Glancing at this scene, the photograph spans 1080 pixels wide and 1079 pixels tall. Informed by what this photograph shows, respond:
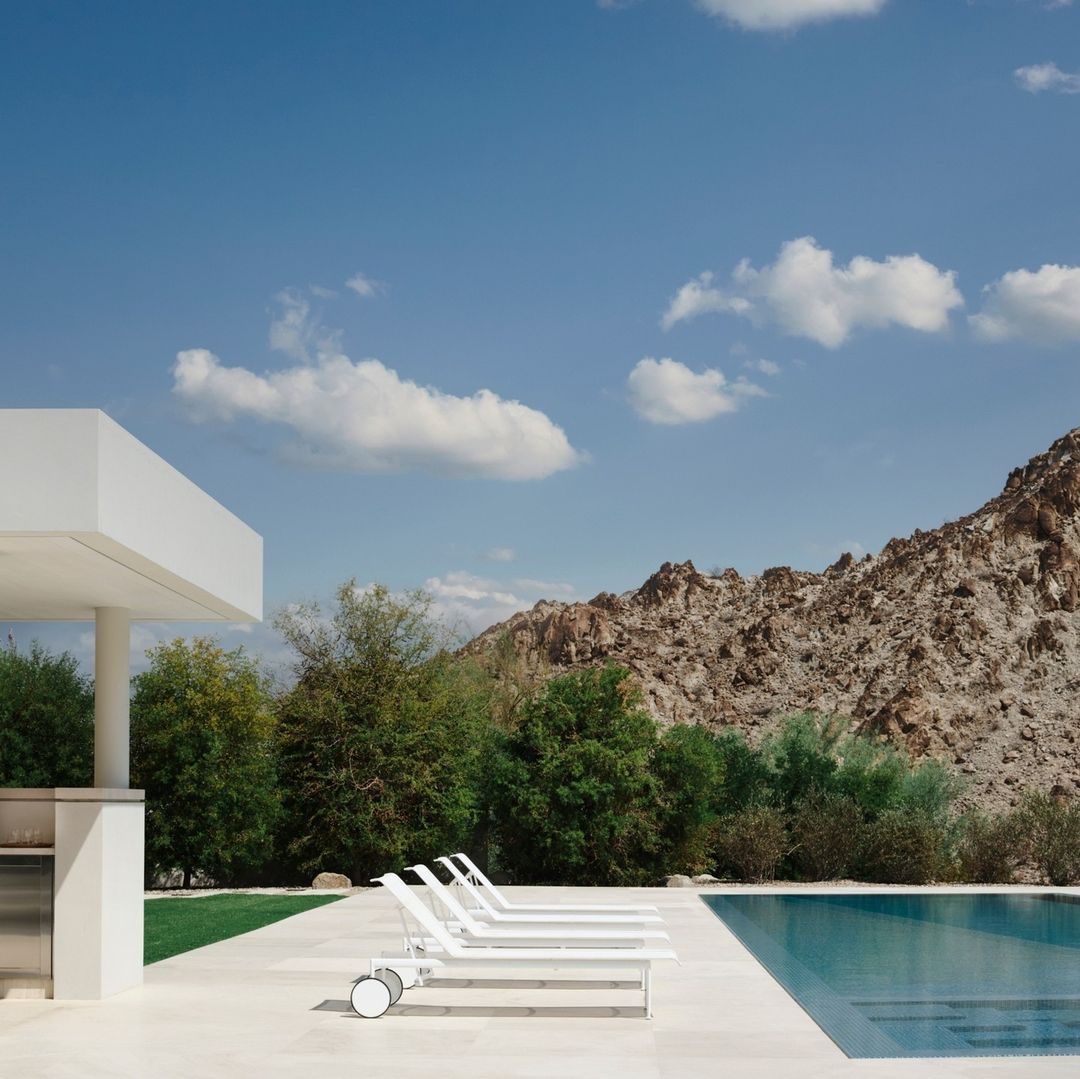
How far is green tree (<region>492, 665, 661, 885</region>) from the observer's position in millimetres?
22750

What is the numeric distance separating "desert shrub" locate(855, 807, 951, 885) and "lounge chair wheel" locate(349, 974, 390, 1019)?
15739mm

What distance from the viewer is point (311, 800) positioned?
2292cm

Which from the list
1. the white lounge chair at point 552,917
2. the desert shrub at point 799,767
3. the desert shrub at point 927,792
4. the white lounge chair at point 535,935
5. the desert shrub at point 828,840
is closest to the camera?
the white lounge chair at point 535,935

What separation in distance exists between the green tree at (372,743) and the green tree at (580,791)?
0.79 meters

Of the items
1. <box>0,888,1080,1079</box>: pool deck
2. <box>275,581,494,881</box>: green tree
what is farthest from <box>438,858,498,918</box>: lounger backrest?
<box>275,581,494,881</box>: green tree

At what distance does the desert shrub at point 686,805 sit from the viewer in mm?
23359

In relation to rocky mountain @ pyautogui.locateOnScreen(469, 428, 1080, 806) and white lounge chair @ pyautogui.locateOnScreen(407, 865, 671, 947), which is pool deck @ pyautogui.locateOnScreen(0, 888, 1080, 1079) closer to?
white lounge chair @ pyautogui.locateOnScreen(407, 865, 671, 947)

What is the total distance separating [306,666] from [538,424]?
2153cm

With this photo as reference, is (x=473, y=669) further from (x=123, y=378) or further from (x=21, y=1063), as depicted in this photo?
(x=21, y=1063)

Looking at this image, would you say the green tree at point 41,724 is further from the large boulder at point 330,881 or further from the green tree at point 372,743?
the large boulder at point 330,881

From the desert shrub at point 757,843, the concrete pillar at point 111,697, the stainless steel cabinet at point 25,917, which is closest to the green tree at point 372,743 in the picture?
the desert shrub at point 757,843

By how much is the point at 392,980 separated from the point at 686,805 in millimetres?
14751

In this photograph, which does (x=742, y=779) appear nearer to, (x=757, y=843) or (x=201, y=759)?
(x=757, y=843)

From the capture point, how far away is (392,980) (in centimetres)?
920
